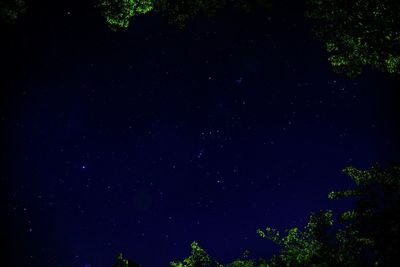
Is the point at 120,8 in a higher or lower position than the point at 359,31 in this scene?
higher

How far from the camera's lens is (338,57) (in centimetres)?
927

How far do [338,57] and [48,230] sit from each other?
266 ft

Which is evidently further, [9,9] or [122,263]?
[122,263]

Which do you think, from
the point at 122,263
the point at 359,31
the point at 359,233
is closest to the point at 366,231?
the point at 359,233

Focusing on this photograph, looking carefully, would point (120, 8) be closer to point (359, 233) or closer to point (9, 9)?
point (9, 9)

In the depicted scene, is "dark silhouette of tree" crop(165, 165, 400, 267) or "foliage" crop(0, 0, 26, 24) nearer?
"foliage" crop(0, 0, 26, 24)

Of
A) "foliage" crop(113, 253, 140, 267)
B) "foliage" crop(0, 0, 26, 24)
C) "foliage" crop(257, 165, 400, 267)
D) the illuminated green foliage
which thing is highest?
the illuminated green foliage

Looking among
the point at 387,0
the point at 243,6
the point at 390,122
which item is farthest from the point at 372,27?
the point at 390,122

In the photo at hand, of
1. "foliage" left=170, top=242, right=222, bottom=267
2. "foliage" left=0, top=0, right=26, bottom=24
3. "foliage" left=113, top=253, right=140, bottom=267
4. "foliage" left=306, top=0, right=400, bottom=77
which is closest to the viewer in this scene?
"foliage" left=0, top=0, right=26, bottom=24

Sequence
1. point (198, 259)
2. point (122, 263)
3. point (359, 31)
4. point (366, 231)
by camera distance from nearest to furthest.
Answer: point (359, 31) < point (366, 231) < point (122, 263) < point (198, 259)

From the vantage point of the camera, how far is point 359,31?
27.2 feet

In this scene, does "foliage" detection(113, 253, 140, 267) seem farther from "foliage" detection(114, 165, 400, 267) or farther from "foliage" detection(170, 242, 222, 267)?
"foliage" detection(170, 242, 222, 267)

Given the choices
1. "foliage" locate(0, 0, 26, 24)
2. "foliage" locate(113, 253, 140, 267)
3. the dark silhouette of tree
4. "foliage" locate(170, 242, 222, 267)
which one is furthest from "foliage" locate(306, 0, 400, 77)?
"foliage" locate(170, 242, 222, 267)

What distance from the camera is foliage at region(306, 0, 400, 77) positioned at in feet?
25.1
